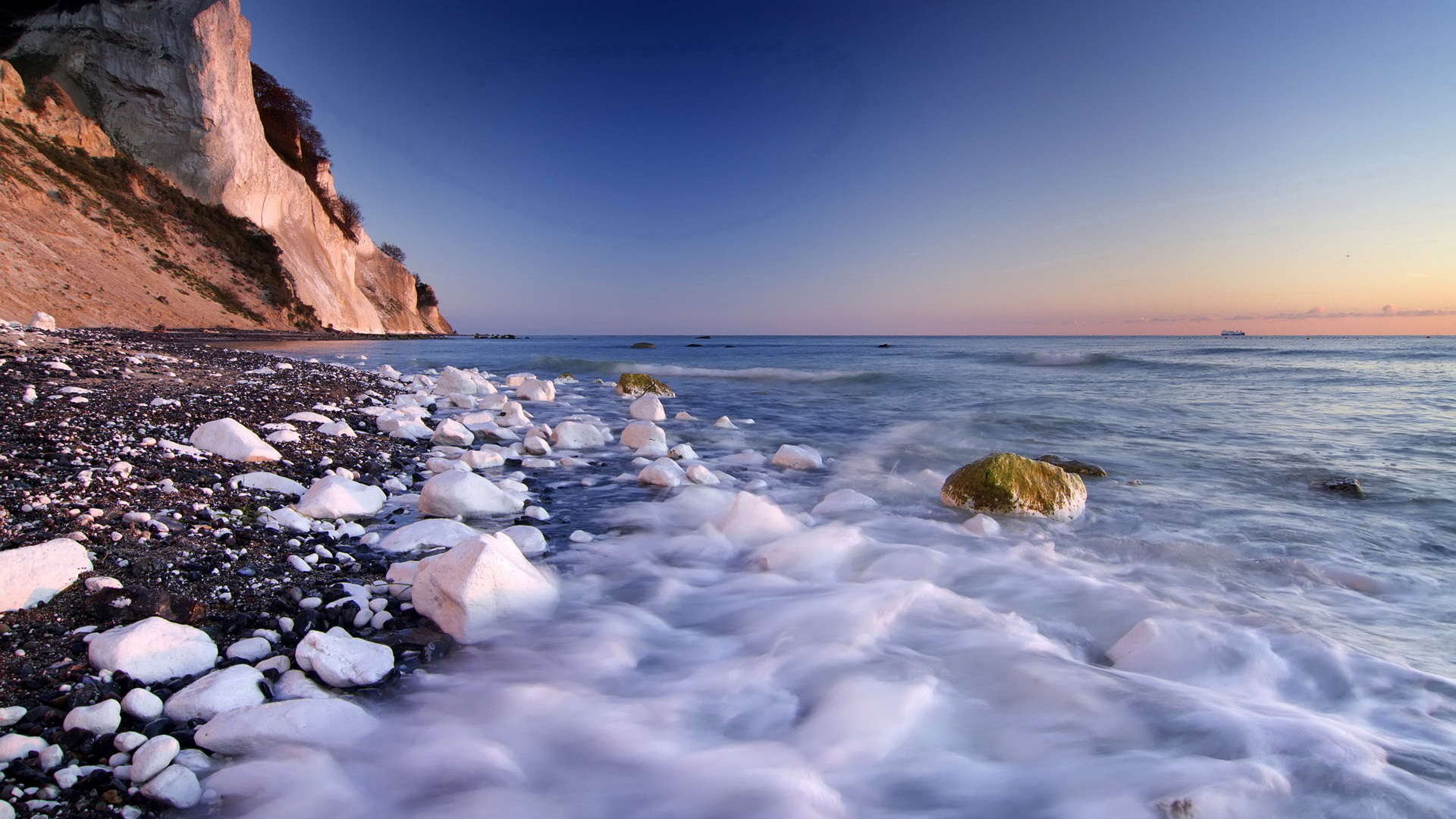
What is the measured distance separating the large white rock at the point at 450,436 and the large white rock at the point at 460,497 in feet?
8.31

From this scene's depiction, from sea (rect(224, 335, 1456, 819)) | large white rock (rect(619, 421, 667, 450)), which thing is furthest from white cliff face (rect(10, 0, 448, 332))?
sea (rect(224, 335, 1456, 819))

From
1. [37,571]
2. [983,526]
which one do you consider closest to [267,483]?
[37,571]

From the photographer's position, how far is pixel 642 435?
7.45 m

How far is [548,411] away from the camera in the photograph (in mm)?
10766

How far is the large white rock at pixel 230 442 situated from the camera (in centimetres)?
451

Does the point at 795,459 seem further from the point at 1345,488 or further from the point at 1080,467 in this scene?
the point at 1345,488

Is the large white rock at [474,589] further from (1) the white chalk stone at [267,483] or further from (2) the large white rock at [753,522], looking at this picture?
(1) the white chalk stone at [267,483]

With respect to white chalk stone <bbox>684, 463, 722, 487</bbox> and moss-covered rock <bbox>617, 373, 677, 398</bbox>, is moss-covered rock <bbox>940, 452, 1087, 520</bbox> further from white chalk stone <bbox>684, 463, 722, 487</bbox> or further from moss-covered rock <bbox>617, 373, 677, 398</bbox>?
moss-covered rock <bbox>617, 373, 677, 398</bbox>

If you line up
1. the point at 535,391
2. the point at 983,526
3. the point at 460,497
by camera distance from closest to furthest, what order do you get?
the point at 460,497 → the point at 983,526 → the point at 535,391

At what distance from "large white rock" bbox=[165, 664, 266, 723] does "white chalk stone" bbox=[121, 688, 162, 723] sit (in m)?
0.04

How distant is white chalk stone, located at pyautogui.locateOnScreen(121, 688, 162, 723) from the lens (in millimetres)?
1874

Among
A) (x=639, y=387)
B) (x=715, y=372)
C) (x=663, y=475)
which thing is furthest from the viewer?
(x=715, y=372)

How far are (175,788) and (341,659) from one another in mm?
656

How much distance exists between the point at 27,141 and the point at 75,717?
1461 inches
